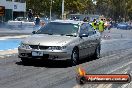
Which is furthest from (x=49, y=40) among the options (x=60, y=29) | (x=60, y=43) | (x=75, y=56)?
(x=60, y=29)

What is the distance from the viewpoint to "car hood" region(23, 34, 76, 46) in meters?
11.4

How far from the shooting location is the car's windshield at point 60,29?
12.7 metres

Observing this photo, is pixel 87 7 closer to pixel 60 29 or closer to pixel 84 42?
pixel 84 42

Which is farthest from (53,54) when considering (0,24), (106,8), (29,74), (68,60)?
(106,8)

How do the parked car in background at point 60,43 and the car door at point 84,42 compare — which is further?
the car door at point 84,42

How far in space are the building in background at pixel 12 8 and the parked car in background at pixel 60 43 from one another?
51.6 meters

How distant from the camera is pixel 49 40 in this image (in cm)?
1159

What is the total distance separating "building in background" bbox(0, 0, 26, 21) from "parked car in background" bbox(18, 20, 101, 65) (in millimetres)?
51626

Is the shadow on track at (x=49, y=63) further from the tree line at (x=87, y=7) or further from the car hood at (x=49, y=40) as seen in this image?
the tree line at (x=87, y=7)

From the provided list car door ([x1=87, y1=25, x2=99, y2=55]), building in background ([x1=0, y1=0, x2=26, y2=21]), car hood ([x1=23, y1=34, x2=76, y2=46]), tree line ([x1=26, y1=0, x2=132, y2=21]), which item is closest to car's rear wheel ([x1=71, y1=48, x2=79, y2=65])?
car hood ([x1=23, y1=34, x2=76, y2=46])

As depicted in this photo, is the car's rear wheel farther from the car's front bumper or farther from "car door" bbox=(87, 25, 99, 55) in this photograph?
"car door" bbox=(87, 25, 99, 55)

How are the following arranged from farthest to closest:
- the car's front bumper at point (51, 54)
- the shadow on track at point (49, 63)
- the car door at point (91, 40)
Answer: the car door at point (91, 40) < the shadow on track at point (49, 63) < the car's front bumper at point (51, 54)

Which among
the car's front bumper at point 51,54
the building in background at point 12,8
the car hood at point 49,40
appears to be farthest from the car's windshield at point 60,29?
the building in background at point 12,8

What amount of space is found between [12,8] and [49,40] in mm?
57778
